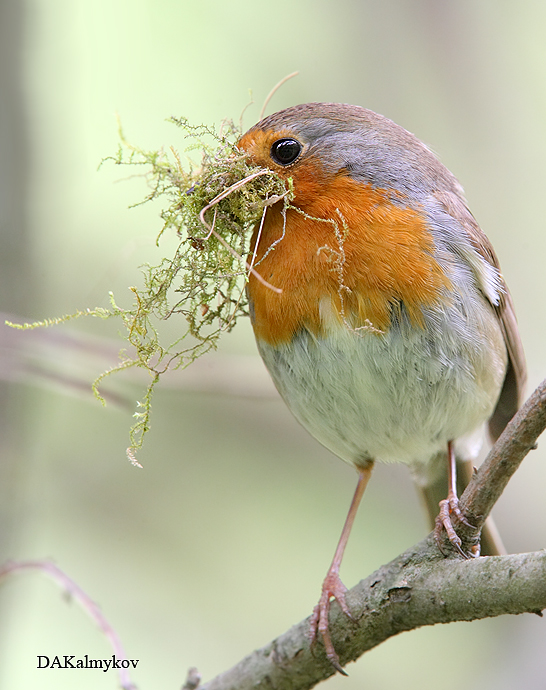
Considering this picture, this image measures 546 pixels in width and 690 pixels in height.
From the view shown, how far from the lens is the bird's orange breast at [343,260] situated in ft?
9.18

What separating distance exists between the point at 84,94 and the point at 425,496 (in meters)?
3.91

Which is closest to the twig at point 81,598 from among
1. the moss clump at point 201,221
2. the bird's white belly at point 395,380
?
the moss clump at point 201,221

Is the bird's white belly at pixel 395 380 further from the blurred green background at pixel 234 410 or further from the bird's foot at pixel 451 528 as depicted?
the blurred green background at pixel 234 410

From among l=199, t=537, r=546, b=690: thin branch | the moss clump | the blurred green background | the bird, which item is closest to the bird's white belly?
the bird

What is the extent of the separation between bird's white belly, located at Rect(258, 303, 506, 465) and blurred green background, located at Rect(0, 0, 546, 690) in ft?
5.75

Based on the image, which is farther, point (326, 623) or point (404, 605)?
point (326, 623)

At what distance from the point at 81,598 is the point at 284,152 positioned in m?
1.89

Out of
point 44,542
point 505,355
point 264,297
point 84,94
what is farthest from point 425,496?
point 84,94

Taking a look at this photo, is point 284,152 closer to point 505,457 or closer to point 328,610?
point 505,457

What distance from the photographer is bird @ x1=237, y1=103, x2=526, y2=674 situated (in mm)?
2818

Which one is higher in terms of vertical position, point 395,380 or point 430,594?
point 395,380

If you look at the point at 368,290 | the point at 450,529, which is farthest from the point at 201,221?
the point at 450,529

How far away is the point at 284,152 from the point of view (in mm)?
2986

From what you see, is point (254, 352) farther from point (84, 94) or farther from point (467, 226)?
point (467, 226)
